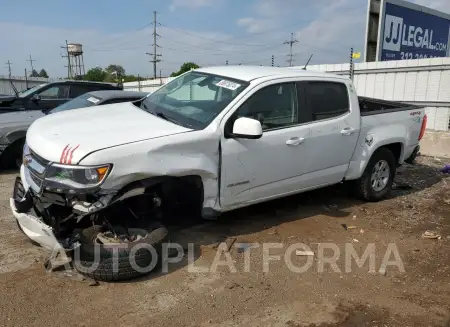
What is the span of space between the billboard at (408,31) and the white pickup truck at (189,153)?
6887 millimetres

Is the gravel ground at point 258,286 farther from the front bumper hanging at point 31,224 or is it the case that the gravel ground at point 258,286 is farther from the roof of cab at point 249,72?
the roof of cab at point 249,72

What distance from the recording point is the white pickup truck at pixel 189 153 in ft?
11.6

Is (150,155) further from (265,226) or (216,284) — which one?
(265,226)

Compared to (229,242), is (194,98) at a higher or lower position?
higher

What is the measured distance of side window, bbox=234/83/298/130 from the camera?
14.8 feet

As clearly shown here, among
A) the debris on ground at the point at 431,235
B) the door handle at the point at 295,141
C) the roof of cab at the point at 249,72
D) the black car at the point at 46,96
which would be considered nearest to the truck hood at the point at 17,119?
the black car at the point at 46,96

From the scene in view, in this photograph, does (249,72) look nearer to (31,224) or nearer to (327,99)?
(327,99)

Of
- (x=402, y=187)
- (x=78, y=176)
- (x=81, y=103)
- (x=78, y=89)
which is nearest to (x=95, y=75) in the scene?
(x=78, y=89)

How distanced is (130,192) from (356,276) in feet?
7.14

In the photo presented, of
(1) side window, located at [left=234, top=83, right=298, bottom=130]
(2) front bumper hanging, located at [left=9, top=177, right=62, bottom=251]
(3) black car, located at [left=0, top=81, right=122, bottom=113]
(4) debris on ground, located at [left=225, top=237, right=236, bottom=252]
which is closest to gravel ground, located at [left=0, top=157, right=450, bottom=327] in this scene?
(4) debris on ground, located at [left=225, top=237, right=236, bottom=252]

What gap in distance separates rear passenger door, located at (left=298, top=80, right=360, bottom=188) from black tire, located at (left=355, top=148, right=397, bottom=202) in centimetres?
56

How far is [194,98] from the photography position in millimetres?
4762

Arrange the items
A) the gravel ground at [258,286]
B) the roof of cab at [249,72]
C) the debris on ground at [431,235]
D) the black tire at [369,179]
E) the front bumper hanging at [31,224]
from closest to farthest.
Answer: the gravel ground at [258,286], the front bumper hanging at [31,224], the roof of cab at [249,72], the debris on ground at [431,235], the black tire at [369,179]

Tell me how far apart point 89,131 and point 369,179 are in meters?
3.88
